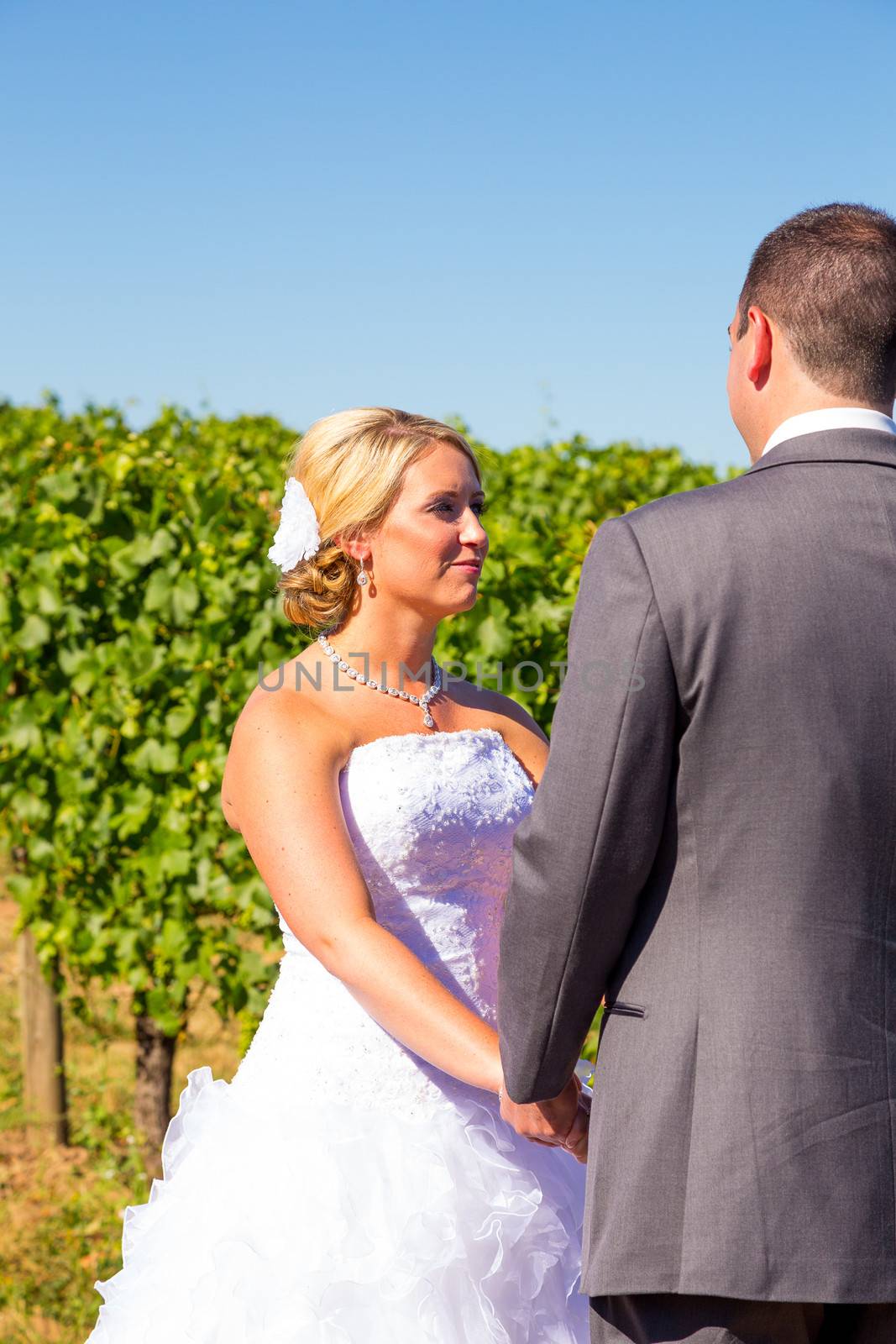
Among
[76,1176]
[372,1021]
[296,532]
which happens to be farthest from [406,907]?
[76,1176]

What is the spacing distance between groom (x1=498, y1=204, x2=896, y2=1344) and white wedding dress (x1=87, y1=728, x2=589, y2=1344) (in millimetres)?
610

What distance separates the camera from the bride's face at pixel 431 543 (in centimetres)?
277

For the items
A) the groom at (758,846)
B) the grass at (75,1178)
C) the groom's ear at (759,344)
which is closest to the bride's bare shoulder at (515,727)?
the groom at (758,846)

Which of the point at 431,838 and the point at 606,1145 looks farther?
the point at 431,838

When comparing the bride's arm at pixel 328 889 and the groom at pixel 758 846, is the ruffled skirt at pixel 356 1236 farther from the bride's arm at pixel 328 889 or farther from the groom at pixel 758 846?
the groom at pixel 758 846

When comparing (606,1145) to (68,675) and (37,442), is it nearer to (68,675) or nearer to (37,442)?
(68,675)

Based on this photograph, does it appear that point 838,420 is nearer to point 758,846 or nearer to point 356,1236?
point 758,846

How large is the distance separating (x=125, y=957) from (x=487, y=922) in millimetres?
2850

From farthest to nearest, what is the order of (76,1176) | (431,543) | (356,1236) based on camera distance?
(76,1176) < (431,543) < (356,1236)

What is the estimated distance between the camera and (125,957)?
5145mm

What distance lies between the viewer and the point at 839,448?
69.9 inches

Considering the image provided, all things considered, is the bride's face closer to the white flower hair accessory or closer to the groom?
the white flower hair accessory

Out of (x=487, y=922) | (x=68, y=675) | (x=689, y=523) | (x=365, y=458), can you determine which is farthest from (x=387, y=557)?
(x=68, y=675)

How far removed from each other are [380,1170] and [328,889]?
21.4 inches
